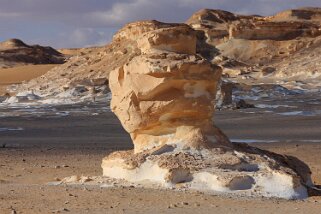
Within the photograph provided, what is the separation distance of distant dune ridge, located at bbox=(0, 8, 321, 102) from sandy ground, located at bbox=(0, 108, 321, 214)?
49.8 feet

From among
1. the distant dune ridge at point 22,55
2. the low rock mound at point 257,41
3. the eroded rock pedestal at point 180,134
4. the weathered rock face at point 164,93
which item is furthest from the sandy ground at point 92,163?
the distant dune ridge at point 22,55

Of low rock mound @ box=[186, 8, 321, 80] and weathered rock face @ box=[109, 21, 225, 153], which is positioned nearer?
weathered rock face @ box=[109, 21, 225, 153]

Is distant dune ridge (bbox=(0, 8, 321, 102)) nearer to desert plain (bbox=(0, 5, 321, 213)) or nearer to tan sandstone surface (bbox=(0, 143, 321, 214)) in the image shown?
desert plain (bbox=(0, 5, 321, 213))

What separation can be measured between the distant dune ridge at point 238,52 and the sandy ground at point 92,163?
1517 centimetres

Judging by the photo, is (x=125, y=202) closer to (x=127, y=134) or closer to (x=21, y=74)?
(x=127, y=134)

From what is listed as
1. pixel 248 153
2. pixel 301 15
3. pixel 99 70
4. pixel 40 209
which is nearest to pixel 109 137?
pixel 248 153

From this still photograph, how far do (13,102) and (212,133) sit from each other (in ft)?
101

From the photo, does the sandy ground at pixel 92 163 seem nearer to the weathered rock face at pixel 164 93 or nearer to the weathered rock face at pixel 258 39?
the weathered rock face at pixel 164 93

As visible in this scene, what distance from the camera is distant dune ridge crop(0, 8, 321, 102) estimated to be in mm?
45969

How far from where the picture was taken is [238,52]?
55.1 metres

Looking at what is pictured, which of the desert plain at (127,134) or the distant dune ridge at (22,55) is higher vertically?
the desert plain at (127,134)

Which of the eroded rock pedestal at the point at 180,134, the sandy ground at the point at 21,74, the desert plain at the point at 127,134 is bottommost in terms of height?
the sandy ground at the point at 21,74

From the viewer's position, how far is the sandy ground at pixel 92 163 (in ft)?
27.3

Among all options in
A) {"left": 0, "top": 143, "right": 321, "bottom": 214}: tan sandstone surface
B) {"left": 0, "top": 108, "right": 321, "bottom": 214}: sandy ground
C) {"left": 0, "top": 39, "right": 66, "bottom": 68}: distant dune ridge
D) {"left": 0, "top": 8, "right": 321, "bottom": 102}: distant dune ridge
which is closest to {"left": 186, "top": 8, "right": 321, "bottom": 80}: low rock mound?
{"left": 0, "top": 8, "right": 321, "bottom": 102}: distant dune ridge
